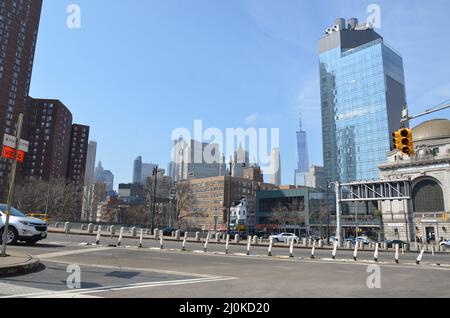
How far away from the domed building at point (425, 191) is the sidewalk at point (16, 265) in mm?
68562

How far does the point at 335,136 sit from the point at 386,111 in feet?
85.3

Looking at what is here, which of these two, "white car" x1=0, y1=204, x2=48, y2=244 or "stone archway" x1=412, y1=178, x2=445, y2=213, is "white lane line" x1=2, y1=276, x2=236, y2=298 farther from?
"stone archway" x1=412, y1=178, x2=445, y2=213

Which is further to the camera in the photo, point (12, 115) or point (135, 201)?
point (135, 201)

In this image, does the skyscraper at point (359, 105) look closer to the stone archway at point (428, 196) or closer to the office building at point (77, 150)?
the stone archway at point (428, 196)

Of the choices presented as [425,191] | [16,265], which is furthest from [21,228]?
[425,191]

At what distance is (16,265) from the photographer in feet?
31.0

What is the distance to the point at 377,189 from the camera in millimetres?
45250

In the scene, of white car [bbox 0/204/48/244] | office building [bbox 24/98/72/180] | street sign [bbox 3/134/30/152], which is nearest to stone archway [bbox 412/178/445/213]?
white car [bbox 0/204/48/244]

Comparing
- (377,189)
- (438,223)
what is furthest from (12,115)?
(438,223)

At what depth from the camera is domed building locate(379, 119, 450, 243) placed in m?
70.1

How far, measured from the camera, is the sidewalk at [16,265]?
912 centimetres

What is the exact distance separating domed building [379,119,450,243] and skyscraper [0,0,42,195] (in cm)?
10684

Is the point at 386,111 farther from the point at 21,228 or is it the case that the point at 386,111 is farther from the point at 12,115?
the point at 21,228
